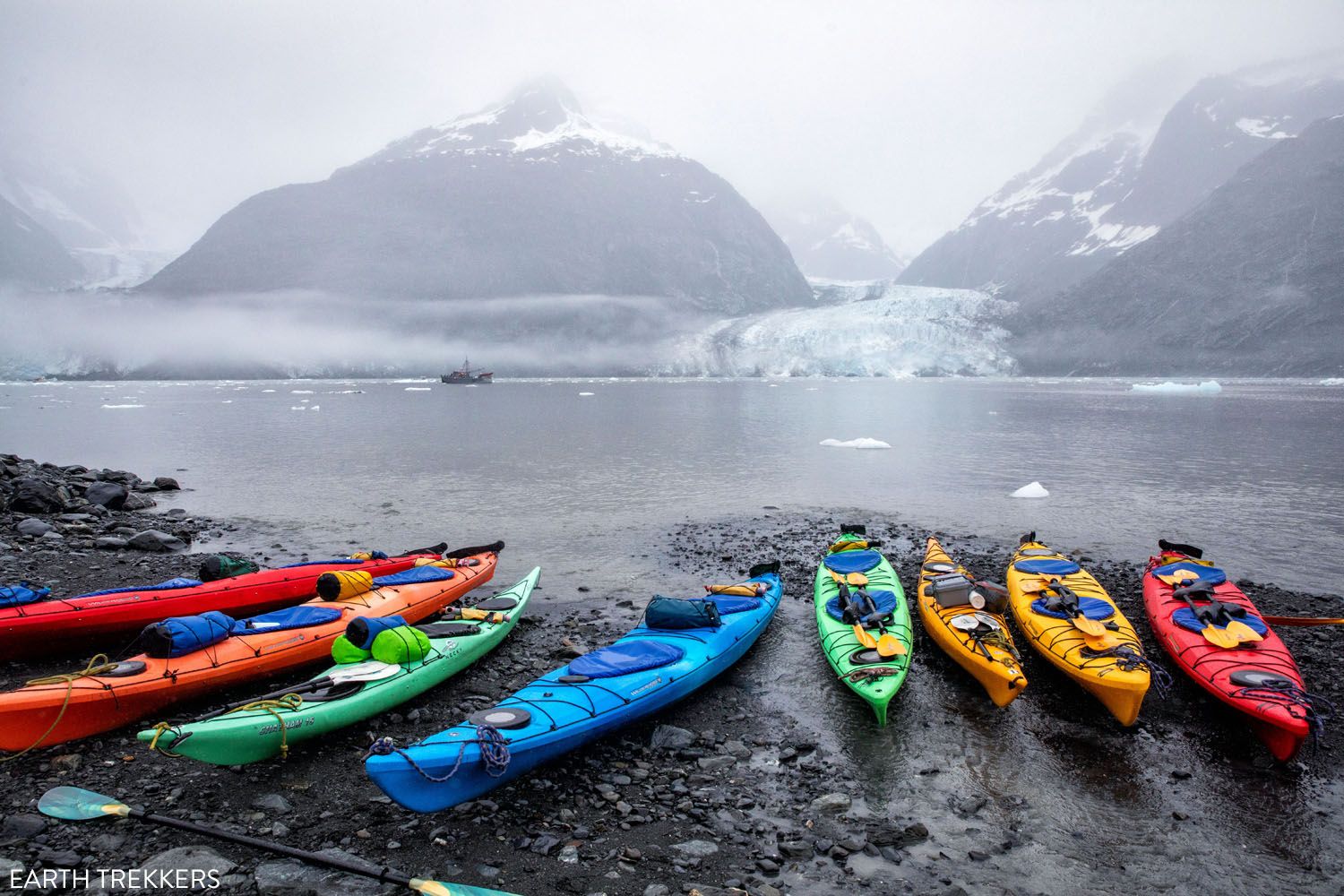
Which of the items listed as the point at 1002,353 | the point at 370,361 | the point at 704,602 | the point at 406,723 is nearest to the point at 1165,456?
the point at 704,602

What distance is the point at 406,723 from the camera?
19.7ft

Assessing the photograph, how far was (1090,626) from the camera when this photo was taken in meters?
6.80

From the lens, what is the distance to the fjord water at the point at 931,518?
189 inches

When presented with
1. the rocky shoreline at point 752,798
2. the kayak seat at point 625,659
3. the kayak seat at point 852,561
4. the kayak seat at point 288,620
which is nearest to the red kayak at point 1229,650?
the rocky shoreline at point 752,798

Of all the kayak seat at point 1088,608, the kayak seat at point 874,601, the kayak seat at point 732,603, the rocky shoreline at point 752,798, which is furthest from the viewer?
the kayak seat at point 732,603

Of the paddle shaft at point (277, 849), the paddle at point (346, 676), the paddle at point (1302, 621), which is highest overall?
the paddle at point (346, 676)

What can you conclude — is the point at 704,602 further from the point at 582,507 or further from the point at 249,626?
the point at 582,507

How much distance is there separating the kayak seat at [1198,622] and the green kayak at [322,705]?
729 cm

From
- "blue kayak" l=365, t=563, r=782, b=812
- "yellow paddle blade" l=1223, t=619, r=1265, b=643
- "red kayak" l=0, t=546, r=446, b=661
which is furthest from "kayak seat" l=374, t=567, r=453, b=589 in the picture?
"yellow paddle blade" l=1223, t=619, r=1265, b=643

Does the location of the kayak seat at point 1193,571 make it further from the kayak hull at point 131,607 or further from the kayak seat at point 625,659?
the kayak hull at point 131,607

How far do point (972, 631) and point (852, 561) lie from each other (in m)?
2.40

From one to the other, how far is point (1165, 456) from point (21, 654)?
2953 centimetres

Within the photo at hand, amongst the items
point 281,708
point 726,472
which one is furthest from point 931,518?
point 281,708

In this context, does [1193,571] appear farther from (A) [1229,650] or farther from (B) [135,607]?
(B) [135,607]
